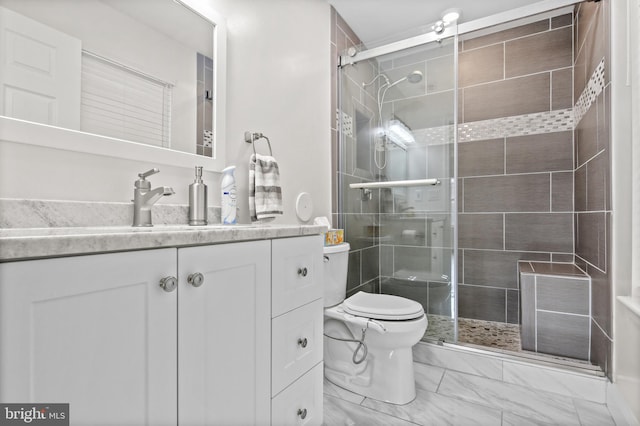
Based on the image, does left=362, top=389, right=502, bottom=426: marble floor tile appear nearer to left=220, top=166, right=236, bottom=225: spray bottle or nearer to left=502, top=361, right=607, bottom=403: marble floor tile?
left=502, top=361, right=607, bottom=403: marble floor tile

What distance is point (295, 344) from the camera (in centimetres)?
106

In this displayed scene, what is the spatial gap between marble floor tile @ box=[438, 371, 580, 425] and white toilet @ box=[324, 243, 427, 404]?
0.87 ft

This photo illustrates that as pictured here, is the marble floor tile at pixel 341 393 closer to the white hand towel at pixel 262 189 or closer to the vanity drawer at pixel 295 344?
the vanity drawer at pixel 295 344

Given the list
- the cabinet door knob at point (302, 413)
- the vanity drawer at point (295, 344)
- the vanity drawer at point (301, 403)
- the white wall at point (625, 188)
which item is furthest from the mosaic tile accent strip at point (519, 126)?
the cabinet door knob at point (302, 413)

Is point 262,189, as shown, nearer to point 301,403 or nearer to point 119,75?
point 119,75

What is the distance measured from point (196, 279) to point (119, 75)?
2.69 feet

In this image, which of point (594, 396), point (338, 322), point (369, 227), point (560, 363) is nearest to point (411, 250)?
point (369, 227)


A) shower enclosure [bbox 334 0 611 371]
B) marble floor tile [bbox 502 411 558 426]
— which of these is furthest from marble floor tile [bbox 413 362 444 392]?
marble floor tile [bbox 502 411 558 426]

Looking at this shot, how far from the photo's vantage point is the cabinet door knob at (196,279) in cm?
72

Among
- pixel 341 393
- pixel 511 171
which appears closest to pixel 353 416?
pixel 341 393

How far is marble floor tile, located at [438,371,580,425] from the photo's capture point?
1466mm

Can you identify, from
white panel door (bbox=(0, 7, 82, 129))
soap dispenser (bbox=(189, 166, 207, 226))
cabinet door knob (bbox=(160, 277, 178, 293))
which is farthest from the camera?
soap dispenser (bbox=(189, 166, 207, 226))

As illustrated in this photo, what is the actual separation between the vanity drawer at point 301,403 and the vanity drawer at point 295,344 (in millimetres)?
29

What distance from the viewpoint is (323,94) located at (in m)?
2.21
